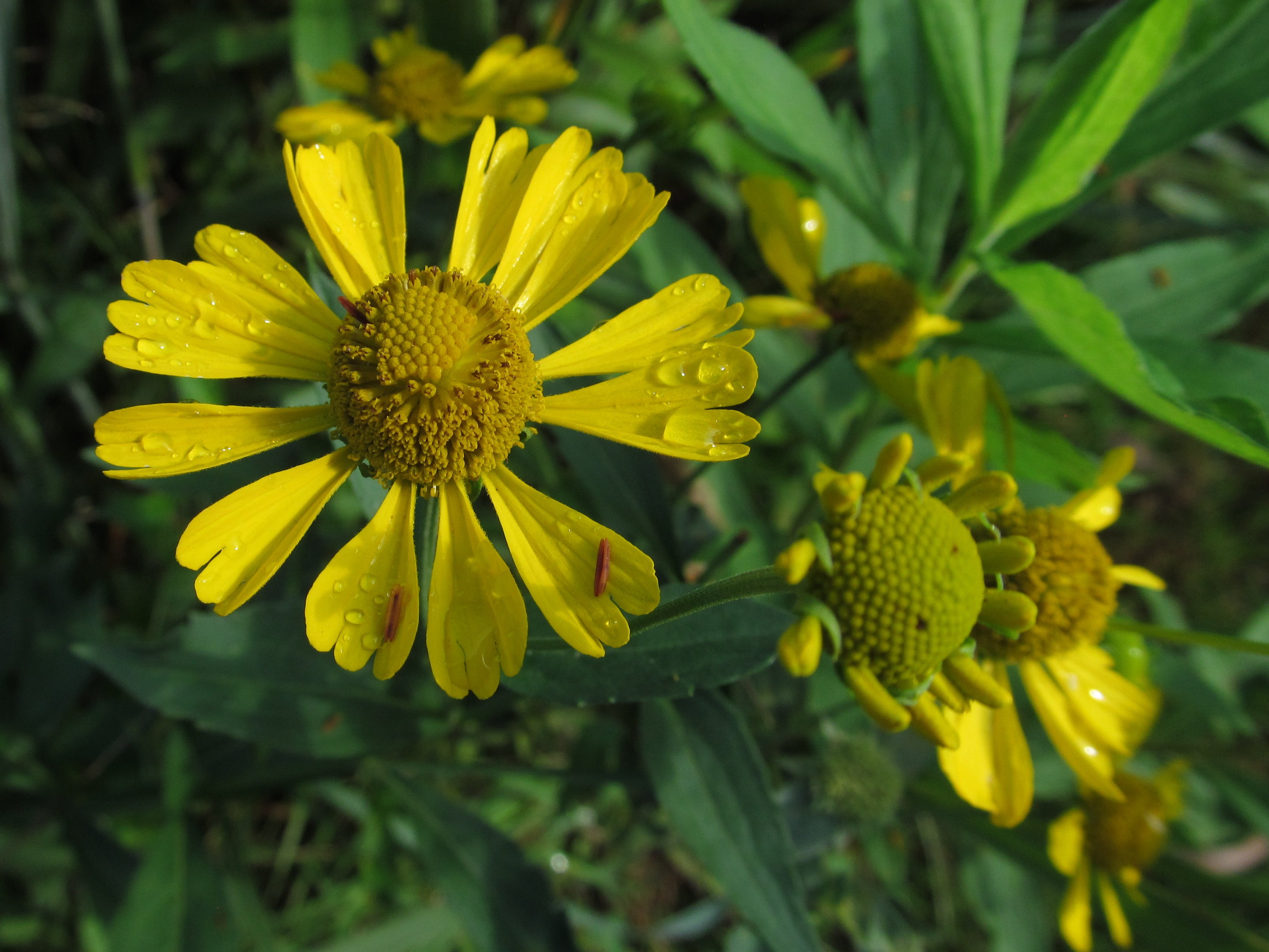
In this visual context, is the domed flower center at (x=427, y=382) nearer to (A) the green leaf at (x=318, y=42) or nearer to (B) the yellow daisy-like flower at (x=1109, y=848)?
(A) the green leaf at (x=318, y=42)

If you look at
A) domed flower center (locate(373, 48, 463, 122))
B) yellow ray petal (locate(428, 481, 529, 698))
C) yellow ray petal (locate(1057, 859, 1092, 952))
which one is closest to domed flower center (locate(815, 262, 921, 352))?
yellow ray petal (locate(428, 481, 529, 698))

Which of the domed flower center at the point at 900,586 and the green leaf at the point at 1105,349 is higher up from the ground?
the green leaf at the point at 1105,349

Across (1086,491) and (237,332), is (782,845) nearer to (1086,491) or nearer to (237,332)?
(1086,491)

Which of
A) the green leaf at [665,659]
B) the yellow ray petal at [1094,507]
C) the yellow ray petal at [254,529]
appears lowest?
the yellow ray petal at [1094,507]

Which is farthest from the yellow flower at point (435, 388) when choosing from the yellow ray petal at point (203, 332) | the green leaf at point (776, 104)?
the green leaf at point (776, 104)

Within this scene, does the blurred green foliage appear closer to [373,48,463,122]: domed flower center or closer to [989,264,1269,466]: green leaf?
[989,264,1269,466]: green leaf

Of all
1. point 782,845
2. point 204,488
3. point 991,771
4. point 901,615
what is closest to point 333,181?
point 204,488

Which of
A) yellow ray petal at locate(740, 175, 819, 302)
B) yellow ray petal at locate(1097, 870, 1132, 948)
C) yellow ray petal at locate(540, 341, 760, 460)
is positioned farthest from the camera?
yellow ray petal at locate(1097, 870, 1132, 948)

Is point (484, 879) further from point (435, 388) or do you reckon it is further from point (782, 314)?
point (782, 314)
